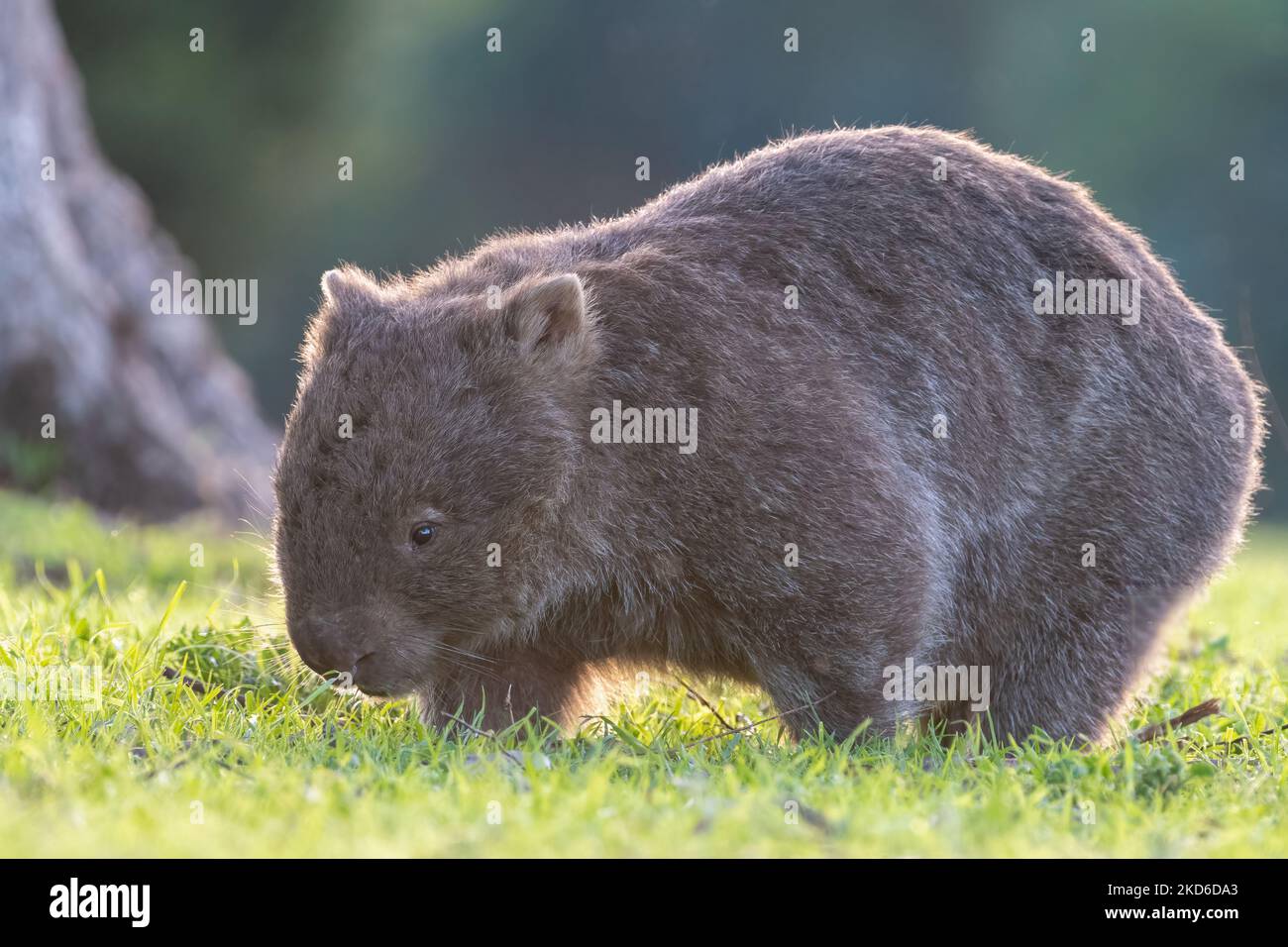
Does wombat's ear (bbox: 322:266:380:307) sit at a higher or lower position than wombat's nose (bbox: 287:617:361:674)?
higher

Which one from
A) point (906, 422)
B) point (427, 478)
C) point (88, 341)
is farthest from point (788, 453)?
point (88, 341)

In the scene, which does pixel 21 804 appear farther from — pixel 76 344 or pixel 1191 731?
pixel 76 344

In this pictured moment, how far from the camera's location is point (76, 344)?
10172 millimetres

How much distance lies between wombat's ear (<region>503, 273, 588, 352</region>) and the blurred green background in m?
14.0

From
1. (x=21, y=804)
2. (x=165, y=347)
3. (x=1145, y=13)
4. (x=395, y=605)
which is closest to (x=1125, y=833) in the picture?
(x=395, y=605)

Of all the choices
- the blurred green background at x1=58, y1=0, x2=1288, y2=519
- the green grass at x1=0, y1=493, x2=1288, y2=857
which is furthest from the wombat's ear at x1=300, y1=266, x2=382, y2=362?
the blurred green background at x1=58, y1=0, x2=1288, y2=519

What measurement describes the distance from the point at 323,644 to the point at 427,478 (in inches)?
21.9

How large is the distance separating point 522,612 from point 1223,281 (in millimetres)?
15615

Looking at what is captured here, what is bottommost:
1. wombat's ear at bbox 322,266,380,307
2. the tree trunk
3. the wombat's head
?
the wombat's head

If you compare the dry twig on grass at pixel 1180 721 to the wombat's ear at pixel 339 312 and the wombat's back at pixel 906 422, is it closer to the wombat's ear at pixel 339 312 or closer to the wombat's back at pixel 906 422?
the wombat's back at pixel 906 422

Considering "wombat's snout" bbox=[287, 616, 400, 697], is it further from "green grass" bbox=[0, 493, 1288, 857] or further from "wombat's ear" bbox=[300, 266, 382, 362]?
"wombat's ear" bbox=[300, 266, 382, 362]

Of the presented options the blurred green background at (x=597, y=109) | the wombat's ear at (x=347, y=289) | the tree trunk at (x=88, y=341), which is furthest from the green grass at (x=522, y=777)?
the blurred green background at (x=597, y=109)

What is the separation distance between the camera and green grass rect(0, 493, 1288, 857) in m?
3.16
